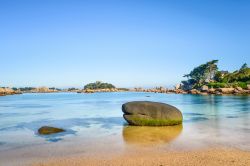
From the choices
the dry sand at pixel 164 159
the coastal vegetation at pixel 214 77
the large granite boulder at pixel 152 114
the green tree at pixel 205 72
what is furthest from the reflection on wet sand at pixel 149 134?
the green tree at pixel 205 72

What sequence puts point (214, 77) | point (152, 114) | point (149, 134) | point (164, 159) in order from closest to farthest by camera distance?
point (164, 159) → point (149, 134) → point (152, 114) → point (214, 77)

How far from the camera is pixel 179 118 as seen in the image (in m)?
25.7

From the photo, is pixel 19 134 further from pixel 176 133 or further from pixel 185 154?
pixel 185 154

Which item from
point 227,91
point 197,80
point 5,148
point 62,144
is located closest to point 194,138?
point 62,144

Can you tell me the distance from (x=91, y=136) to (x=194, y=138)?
730cm

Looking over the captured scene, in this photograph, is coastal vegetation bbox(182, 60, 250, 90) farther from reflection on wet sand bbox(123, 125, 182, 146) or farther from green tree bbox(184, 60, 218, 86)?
reflection on wet sand bbox(123, 125, 182, 146)

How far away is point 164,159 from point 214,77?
125 meters

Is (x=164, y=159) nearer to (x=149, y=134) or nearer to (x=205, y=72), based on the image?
(x=149, y=134)

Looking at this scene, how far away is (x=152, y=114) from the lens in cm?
2494

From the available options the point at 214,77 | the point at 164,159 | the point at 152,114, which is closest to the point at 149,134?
the point at 152,114

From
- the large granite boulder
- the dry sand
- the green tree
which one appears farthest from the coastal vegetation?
the dry sand

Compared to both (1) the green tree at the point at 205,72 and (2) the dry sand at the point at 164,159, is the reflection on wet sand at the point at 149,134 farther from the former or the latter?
(1) the green tree at the point at 205,72

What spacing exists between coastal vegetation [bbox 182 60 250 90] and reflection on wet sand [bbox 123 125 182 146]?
78.2 metres

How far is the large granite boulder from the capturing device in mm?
24750
